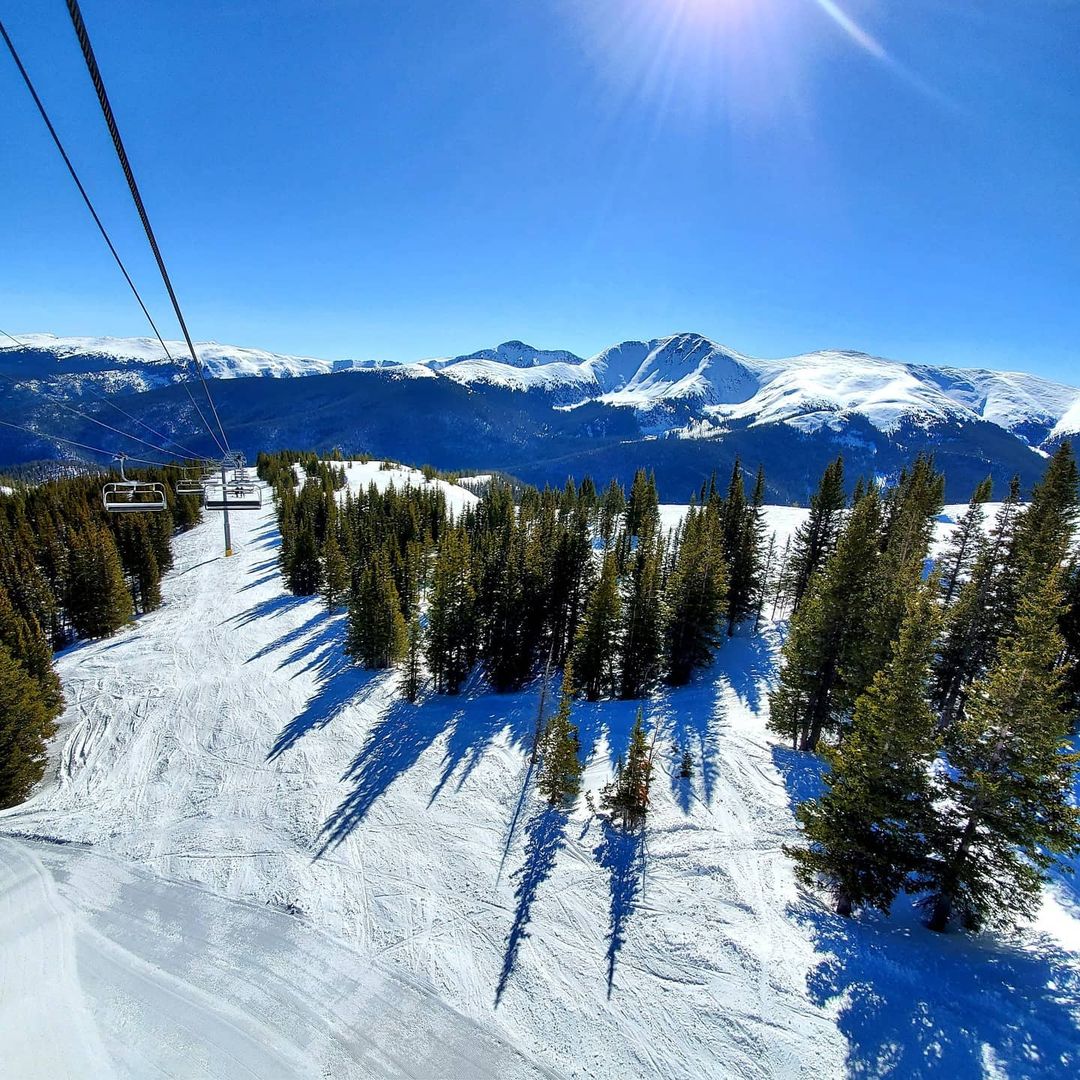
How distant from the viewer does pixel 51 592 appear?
1891 inches

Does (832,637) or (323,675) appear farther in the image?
(323,675)

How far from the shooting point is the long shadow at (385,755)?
21456 mm

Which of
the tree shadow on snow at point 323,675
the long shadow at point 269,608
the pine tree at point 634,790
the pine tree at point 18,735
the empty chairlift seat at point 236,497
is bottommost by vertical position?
the long shadow at point 269,608

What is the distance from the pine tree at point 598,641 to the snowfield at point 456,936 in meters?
7.21

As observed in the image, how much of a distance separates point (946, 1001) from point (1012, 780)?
554 cm

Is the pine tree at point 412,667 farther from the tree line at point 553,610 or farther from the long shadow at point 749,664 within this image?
the long shadow at point 749,664

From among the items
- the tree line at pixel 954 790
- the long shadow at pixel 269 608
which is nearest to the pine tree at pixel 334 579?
the long shadow at pixel 269 608

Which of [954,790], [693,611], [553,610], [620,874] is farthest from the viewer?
[553,610]

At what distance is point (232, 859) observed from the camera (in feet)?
63.9

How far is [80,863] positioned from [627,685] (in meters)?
28.3

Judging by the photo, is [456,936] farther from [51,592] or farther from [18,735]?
[51,592]

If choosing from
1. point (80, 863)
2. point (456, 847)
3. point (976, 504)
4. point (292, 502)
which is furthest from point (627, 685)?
point (292, 502)

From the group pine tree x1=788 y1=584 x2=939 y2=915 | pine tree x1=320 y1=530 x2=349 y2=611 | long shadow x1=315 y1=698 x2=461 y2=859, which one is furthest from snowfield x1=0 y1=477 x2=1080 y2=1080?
pine tree x1=320 y1=530 x2=349 y2=611

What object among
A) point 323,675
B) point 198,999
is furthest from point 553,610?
point 198,999
